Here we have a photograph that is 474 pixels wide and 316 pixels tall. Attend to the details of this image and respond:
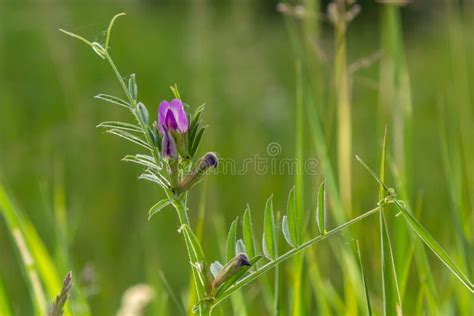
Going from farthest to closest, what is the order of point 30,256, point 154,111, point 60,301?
point 154,111
point 30,256
point 60,301

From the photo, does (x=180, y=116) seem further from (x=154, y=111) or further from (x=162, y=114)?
(x=154, y=111)

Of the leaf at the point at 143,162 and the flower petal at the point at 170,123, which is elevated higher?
the flower petal at the point at 170,123

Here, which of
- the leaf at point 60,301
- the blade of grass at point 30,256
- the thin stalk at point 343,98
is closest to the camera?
the leaf at point 60,301

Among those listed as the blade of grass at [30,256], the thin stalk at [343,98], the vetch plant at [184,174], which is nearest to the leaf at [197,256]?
the vetch plant at [184,174]

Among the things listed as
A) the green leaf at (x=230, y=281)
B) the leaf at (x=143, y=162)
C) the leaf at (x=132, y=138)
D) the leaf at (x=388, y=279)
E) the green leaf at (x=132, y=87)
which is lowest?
the leaf at (x=388, y=279)

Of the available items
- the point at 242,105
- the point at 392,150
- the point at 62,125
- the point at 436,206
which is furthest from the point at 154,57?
the point at 392,150

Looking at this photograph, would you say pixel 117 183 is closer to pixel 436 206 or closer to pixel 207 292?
pixel 436 206

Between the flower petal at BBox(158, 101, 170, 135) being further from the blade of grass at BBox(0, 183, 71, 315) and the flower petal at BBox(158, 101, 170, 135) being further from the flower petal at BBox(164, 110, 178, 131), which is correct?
the blade of grass at BBox(0, 183, 71, 315)

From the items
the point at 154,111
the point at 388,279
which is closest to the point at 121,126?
the point at 388,279

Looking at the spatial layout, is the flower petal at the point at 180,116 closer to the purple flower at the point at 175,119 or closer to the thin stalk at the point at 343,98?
the purple flower at the point at 175,119
